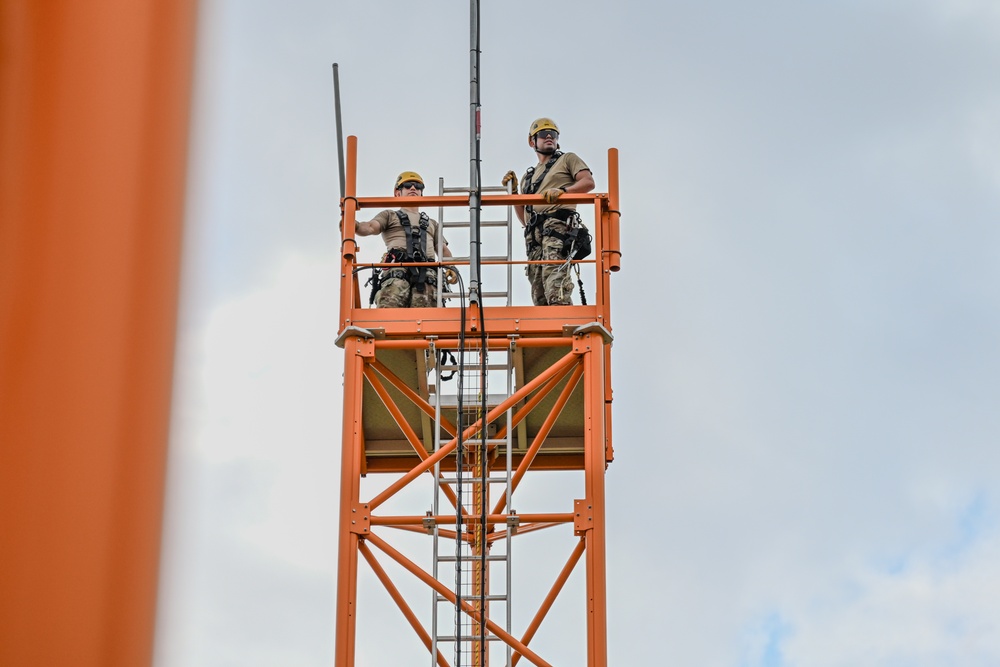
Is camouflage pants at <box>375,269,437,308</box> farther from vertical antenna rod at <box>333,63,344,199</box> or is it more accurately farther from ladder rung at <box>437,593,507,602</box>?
ladder rung at <box>437,593,507,602</box>

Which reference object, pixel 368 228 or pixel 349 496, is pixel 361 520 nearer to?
pixel 349 496

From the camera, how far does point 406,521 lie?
18062 mm

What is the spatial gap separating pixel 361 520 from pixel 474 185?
4.19 meters

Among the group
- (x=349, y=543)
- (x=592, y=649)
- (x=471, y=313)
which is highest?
(x=471, y=313)

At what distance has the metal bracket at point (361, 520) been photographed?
59.7 feet

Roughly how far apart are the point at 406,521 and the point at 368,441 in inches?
128

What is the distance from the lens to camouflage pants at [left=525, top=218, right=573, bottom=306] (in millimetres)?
19234
